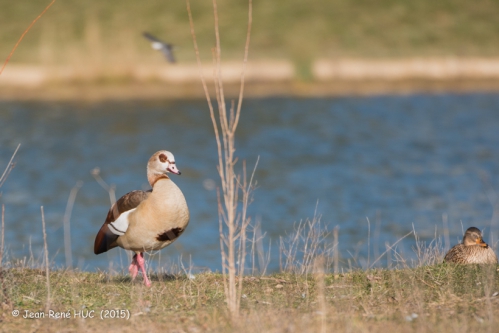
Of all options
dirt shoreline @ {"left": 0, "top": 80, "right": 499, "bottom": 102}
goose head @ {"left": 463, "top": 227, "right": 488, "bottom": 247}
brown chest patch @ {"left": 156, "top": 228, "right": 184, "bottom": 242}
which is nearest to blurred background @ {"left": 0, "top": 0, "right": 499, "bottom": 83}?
dirt shoreline @ {"left": 0, "top": 80, "right": 499, "bottom": 102}

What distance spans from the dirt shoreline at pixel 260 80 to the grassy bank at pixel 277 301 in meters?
23.5

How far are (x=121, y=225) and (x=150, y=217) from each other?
43cm

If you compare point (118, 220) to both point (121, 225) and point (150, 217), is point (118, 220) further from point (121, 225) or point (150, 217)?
point (150, 217)

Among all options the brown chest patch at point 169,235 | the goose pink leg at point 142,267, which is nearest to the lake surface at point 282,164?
the goose pink leg at point 142,267

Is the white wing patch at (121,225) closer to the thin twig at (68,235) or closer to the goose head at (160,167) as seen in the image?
the goose head at (160,167)

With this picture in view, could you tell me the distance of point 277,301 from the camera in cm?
667

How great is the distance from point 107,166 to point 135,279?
1580 cm

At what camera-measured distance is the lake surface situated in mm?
16891

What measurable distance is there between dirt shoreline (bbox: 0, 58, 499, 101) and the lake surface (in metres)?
0.67

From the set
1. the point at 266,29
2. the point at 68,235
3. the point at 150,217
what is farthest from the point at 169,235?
the point at 266,29

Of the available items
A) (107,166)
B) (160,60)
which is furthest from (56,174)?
(160,60)

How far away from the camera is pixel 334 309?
6.19 metres

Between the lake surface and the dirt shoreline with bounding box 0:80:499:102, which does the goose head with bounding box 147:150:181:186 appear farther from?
the dirt shoreline with bounding box 0:80:499:102

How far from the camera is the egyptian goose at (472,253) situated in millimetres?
7881
